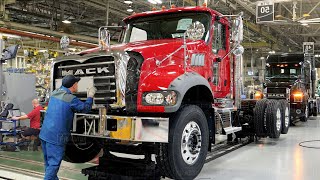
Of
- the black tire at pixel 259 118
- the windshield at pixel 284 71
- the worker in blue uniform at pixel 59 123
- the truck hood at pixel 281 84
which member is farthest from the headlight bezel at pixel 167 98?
the windshield at pixel 284 71

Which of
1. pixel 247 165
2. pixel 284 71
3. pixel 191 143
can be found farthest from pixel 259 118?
pixel 284 71

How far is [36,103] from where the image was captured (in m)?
7.50

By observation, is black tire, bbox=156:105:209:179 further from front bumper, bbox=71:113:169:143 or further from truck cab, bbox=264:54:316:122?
truck cab, bbox=264:54:316:122

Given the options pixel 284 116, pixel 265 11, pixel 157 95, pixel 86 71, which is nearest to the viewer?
pixel 157 95

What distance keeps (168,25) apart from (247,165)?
2449 millimetres

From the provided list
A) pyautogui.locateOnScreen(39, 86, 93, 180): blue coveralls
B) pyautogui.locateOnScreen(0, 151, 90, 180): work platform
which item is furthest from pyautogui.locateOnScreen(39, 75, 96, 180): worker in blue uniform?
pyautogui.locateOnScreen(0, 151, 90, 180): work platform

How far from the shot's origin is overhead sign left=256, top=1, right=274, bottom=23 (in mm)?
11375

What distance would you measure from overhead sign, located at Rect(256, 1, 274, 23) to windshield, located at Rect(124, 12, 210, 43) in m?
7.16

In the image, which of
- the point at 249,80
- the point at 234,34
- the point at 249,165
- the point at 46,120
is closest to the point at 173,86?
the point at 46,120

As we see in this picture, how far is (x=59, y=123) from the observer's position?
385 cm

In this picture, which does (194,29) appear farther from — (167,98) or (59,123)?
(59,123)

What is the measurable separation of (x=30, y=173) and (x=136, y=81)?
7.46 ft

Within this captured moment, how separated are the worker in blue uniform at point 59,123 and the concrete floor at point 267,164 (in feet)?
6.05

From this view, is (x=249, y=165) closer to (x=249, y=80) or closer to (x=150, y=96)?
(x=150, y=96)
